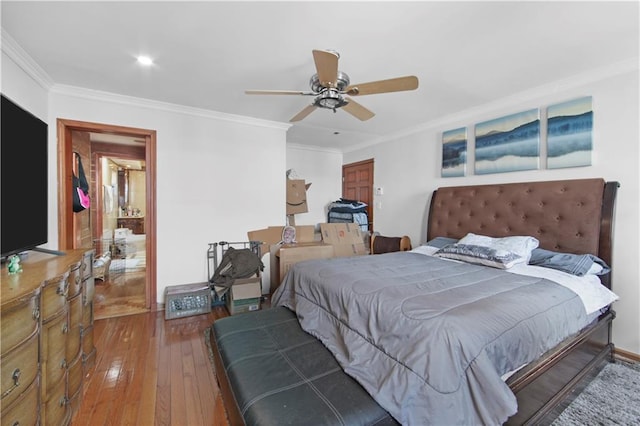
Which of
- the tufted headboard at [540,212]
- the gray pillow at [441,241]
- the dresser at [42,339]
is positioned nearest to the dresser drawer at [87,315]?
the dresser at [42,339]

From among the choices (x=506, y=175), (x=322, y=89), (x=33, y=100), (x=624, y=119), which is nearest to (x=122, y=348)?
(x=33, y=100)

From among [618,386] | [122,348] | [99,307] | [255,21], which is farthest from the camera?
[99,307]

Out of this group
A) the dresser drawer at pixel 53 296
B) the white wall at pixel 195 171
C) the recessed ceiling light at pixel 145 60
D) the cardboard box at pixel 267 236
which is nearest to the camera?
the dresser drawer at pixel 53 296

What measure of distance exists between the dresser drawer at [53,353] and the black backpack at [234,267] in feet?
5.31

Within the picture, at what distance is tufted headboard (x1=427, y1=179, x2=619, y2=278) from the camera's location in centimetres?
223

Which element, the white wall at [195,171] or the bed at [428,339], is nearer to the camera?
the bed at [428,339]

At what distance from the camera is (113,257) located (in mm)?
5195

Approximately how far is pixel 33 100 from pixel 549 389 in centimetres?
429

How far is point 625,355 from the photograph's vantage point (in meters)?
2.21

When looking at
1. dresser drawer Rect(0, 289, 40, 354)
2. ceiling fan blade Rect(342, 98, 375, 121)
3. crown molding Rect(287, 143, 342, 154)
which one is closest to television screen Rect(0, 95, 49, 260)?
dresser drawer Rect(0, 289, 40, 354)

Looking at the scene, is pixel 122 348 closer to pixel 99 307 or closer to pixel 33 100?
pixel 99 307

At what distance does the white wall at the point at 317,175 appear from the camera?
16.9 ft

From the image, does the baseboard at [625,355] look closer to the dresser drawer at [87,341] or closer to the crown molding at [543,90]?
the crown molding at [543,90]

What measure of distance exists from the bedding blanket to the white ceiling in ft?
5.41
